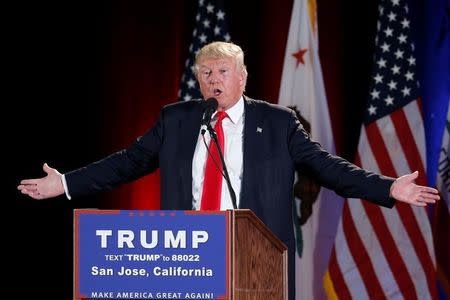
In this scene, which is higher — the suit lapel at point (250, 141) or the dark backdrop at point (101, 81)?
the dark backdrop at point (101, 81)

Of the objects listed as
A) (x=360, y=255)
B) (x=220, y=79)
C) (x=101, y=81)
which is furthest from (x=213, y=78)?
(x=101, y=81)

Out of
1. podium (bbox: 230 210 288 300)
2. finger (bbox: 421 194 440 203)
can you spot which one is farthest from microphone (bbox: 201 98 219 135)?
finger (bbox: 421 194 440 203)

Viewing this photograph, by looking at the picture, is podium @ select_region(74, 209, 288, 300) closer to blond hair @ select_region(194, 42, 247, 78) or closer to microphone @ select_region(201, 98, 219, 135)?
microphone @ select_region(201, 98, 219, 135)

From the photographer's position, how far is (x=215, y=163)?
3.15m

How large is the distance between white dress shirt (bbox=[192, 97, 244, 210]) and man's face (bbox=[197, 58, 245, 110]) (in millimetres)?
60

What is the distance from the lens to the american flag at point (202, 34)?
564 centimetres

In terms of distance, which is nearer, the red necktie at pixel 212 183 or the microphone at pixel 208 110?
the microphone at pixel 208 110

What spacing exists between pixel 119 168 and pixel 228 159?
450 mm

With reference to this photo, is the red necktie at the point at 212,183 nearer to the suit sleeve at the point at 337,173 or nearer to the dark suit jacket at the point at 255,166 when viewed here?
the dark suit jacket at the point at 255,166

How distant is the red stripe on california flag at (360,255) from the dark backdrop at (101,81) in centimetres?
68

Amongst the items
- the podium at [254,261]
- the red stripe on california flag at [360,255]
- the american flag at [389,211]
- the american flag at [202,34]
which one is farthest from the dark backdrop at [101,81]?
the podium at [254,261]

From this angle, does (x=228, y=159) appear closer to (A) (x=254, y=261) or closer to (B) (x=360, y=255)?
(A) (x=254, y=261)

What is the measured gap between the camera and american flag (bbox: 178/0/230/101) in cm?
564

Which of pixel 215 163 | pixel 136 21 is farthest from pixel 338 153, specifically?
pixel 215 163
